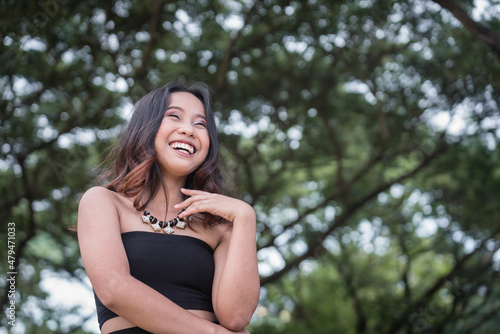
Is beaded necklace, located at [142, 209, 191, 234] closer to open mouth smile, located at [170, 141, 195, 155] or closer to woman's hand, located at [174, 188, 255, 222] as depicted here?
woman's hand, located at [174, 188, 255, 222]

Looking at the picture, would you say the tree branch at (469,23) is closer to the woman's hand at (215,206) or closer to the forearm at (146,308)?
the woman's hand at (215,206)

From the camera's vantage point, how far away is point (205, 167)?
2.06 metres

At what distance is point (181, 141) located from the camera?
1.97 meters

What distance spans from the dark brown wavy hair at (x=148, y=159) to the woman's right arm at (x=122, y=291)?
22cm

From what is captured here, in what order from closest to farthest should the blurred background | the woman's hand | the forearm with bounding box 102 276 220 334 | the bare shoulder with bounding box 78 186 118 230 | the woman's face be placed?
the forearm with bounding box 102 276 220 334 < the bare shoulder with bounding box 78 186 118 230 < the woman's hand < the woman's face < the blurred background

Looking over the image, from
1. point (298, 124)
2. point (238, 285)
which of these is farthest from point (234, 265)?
point (298, 124)

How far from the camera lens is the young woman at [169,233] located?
162cm

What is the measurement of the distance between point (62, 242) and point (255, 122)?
269 cm

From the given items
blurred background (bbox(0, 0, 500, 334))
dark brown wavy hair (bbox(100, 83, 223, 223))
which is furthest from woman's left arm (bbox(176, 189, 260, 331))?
blurred background (bbox(0, 0, 500, 334))

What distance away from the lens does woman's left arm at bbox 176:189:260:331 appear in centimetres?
174

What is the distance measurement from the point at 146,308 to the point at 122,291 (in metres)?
0.08

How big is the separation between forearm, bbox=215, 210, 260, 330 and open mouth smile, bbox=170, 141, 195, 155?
343mm

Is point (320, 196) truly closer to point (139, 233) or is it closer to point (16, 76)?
point (16, 76)

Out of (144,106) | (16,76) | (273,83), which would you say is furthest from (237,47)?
(144,106)
